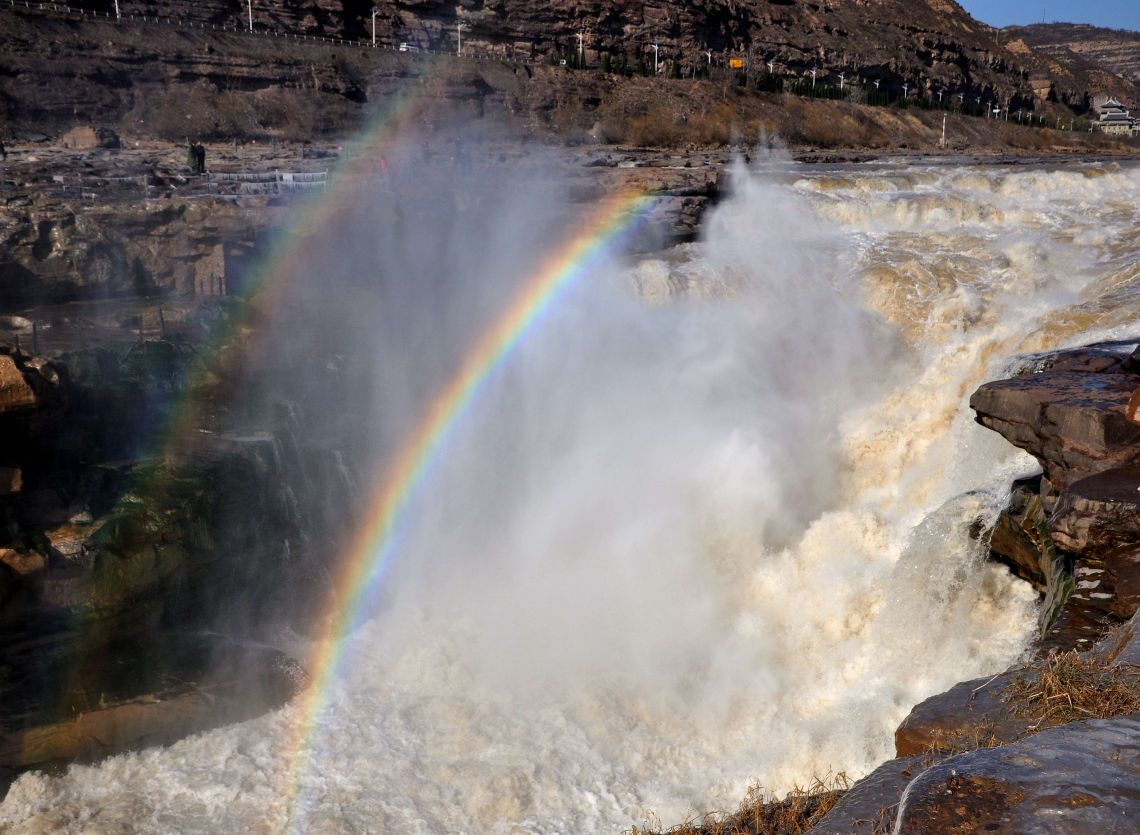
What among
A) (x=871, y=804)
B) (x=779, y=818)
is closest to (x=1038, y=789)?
(x=871, y=804)

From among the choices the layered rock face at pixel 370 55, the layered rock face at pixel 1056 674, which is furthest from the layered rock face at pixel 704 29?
the layered rock face at pixel 1056 674

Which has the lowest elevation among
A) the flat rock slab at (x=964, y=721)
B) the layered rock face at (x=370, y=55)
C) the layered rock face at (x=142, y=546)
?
the layered rock face at (x=142, y=546)

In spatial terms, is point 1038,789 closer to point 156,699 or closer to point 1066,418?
point 1066,418

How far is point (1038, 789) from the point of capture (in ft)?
10.9

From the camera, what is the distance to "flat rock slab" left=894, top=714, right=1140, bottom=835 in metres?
3.13

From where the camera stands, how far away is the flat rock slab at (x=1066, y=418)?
7.98 metres

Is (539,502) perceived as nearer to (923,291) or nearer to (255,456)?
(255,456)

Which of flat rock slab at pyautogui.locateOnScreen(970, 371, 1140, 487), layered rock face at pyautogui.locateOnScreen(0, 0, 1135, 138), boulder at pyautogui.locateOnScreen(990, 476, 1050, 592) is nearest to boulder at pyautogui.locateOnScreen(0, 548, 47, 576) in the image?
boulder at pyautogui.locateOnScreen(990, 476, 1050, 592)

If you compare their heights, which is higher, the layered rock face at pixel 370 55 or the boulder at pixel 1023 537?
the layered rock face at pixel 370 55

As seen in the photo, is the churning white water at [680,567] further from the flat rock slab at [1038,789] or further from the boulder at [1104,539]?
the flat rock slab at [1038,789]

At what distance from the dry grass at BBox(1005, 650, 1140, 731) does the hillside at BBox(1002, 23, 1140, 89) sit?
140m

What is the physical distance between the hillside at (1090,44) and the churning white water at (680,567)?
130 meters

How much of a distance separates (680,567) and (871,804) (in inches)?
289

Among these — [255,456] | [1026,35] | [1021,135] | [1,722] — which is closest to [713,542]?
[255,456]
